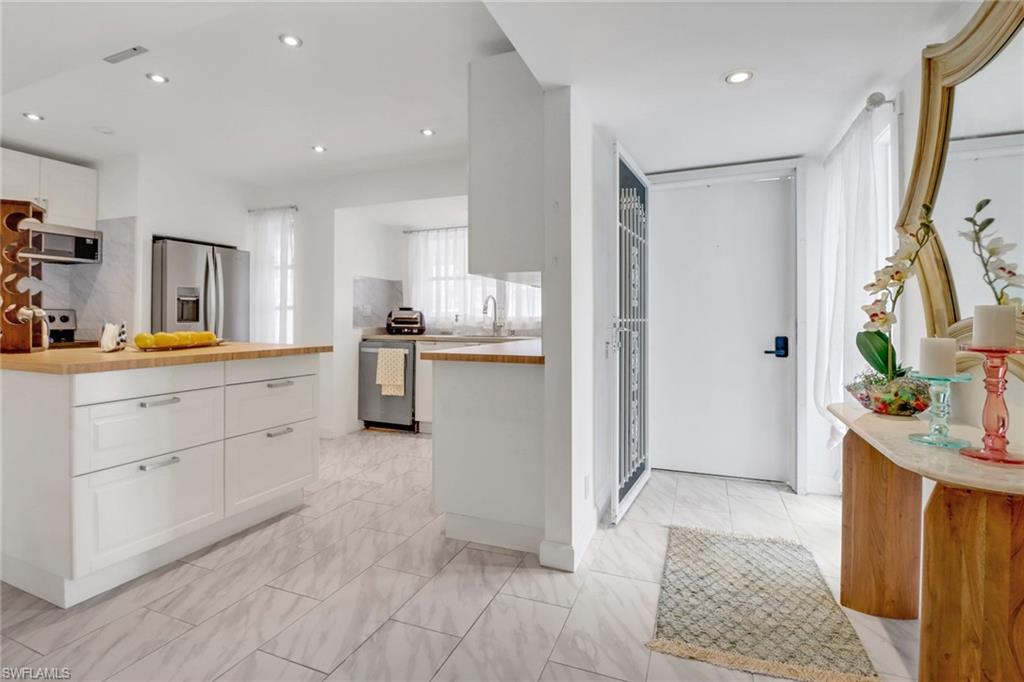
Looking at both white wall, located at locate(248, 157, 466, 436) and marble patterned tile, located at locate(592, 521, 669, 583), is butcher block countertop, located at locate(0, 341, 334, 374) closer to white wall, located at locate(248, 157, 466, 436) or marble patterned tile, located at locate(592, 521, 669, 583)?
marble patterned tile, located at locate(592, 521, 669, 583)

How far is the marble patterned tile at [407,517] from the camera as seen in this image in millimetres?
2596

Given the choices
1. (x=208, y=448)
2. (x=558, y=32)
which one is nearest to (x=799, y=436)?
(x=558, y=32)

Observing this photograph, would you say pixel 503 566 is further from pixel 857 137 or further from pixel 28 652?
pixel 857 137

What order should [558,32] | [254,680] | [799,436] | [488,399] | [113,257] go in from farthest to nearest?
1. [113,257]
2. [799,436]
3. [488,399]
4. [558,32]
5. [254,680]

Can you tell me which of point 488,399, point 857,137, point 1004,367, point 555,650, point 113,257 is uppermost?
point 857,137

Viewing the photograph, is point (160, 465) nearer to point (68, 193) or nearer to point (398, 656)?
point (398, 656)

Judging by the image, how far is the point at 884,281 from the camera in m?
1.77

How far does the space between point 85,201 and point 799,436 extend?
6.00m

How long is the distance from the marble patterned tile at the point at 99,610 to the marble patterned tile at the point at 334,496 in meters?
0.72

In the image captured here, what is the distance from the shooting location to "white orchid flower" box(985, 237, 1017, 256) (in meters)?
1.43

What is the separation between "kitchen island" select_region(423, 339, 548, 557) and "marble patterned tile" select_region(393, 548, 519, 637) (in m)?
0.16

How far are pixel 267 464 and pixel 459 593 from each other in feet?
4.28

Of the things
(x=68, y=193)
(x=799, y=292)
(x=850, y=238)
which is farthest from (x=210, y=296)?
(x=850, y=238)

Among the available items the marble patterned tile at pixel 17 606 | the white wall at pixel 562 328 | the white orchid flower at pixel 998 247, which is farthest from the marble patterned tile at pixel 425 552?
the white orchid flower at pixel 998 247
